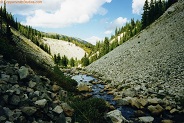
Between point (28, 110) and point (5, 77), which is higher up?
point (5, 77)

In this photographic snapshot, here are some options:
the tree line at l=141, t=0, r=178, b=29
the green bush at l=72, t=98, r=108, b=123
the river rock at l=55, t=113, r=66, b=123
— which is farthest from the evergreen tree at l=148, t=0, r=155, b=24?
the river rock at l=55, t=113, r=66, b=123

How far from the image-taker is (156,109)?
675 inches

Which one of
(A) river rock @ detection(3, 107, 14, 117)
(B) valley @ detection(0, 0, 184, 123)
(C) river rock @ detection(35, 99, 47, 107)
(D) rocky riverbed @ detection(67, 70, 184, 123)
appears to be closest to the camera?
(A) river rock @ detection(3, 107, 14, 117)

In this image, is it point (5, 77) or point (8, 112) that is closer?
point (8, 112)

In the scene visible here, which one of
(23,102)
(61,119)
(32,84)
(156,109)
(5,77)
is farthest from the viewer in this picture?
(156,109)

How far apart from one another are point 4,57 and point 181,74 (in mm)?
19376

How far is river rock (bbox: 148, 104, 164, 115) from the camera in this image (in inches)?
659

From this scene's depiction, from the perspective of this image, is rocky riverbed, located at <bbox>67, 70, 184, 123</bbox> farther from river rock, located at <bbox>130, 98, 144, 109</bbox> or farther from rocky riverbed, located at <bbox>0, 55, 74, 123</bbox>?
rocky riverbed, located at <bbox>0, 55, 74, 123</bbox>

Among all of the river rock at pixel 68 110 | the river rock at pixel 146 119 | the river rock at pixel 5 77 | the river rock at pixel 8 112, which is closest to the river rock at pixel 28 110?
the river rock at pixel 8 112

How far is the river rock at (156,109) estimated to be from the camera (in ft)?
54.9

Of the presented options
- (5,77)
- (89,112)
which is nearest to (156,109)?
(89,112)

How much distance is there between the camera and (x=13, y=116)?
876cm

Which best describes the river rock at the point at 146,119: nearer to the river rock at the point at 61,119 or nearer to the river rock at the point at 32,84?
the river rock at the point at 61,119

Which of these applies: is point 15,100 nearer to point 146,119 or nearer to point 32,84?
point 32,84
